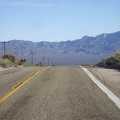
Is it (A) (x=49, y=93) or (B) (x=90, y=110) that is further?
(A) (x=49, y=93)

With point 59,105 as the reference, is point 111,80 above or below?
above

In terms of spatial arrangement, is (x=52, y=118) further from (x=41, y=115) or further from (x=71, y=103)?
(x=71, y=103)

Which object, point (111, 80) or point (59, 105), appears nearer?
point (59, 105)

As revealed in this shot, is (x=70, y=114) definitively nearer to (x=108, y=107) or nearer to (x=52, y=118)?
(x=52, y=118)

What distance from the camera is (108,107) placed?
414 inches

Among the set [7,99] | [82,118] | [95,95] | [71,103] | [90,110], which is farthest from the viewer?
[95,95]

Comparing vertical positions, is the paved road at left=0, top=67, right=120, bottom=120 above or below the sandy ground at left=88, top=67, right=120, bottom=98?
below

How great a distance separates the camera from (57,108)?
10.4m

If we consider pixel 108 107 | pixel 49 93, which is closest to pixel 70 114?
pixel 108 107

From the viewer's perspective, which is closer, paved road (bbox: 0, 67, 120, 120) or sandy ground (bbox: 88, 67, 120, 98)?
paved road (bbox: 0, 67, 120, 120)

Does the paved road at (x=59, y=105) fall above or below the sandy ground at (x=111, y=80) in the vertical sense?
below

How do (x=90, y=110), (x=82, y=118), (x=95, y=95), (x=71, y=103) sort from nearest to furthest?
(x=82, y=118) → (x=90, y=110) → (x=71, y=103) → (x=95, y=95)

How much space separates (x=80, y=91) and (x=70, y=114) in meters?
4.64

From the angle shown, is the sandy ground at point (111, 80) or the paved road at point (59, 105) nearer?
the paved road at point (59, 105)
